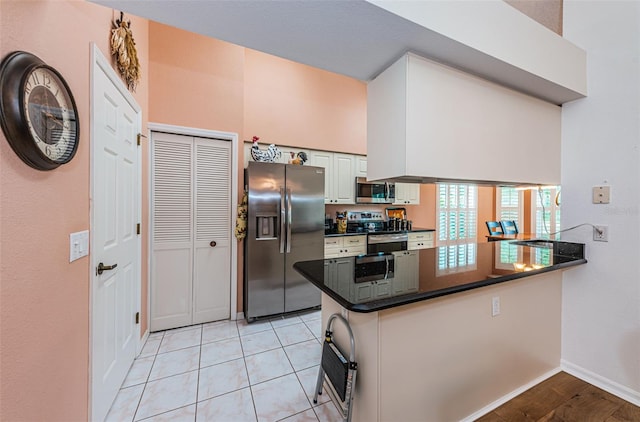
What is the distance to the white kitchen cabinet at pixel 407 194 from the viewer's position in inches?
174

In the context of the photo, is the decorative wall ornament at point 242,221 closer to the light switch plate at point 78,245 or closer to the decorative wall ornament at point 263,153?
the decorative wall ornament at point 263,153

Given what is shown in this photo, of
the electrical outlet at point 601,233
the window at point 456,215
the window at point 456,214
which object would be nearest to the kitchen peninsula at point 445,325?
the electrical outlet at point 601,233

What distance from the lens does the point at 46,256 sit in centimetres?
102

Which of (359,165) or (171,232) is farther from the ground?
(359,165)

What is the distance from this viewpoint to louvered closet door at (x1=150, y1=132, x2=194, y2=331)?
8.64ft

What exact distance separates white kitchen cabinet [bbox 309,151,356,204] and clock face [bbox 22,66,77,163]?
9.26 ft

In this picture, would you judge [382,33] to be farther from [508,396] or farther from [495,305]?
[508,396]

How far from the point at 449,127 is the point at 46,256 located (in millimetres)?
2034

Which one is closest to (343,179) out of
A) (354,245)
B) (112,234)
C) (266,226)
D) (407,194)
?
(354,245)

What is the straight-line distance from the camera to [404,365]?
124cm

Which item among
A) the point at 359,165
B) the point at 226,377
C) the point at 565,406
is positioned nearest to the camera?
the point at 565,406

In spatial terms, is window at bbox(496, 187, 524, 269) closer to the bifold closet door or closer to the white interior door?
the bifold closet door

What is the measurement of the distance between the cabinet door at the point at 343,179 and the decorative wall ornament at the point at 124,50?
2.63m

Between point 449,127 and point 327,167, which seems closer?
point 449,127
